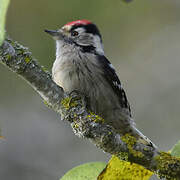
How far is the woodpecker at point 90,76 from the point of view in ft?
12.9

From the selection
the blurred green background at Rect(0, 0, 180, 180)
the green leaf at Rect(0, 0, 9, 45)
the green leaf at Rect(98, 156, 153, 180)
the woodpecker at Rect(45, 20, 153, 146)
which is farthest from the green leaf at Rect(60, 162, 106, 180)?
the blurred green background at Rect(0, 0, 180, 180)

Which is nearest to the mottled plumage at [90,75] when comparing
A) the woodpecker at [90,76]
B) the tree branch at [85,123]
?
the woodpecker at [90,76]

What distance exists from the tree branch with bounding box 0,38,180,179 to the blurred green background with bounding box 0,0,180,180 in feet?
11.8

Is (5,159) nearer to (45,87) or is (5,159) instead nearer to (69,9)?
(69,9)

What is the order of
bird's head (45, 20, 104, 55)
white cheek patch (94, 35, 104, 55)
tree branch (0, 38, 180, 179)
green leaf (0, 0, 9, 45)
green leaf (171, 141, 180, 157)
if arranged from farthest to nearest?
white cheek patch (94, 35, 104, 55)
bird's head (45, 20, 104, 55)
tree branch (0, 38, 180, 179)
green leaf (171, 141, 180, 157)
green leaf (0, 0, 9, 45)

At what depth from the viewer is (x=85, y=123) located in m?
2.43

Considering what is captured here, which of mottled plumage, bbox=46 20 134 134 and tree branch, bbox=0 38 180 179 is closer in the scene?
tree branch, bbox=0 38 180 179

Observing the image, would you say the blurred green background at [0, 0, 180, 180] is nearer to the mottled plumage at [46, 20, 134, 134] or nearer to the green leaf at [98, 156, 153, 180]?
the mottled plumage at [46, 20, 134, 134]

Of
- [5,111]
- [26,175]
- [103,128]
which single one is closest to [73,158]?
[26,175]

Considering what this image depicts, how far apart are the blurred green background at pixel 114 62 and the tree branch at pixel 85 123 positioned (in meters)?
3.60

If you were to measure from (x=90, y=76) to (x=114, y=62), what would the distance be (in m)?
2.85

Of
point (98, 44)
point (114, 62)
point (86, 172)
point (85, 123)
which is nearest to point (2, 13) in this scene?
point (86, 172)

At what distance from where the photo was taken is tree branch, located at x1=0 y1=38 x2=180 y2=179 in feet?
7.13

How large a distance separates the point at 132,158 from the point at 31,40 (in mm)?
4302
